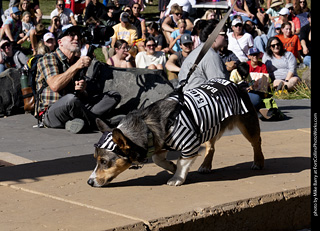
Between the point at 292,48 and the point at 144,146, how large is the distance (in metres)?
11.4

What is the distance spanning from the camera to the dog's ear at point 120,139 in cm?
512

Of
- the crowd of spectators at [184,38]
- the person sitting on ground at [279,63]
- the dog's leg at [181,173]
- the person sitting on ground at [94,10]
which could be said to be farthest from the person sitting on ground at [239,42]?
the dog's leg at [181,173]

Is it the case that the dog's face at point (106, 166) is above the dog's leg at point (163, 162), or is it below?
above

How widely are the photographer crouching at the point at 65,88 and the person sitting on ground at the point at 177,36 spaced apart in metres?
6.17

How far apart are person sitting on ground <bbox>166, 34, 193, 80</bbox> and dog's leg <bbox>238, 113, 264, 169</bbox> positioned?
210 inches

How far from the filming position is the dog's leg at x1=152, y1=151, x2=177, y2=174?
5852 mm

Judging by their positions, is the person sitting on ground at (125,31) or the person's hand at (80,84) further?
the person sitting on ground at (125,31)

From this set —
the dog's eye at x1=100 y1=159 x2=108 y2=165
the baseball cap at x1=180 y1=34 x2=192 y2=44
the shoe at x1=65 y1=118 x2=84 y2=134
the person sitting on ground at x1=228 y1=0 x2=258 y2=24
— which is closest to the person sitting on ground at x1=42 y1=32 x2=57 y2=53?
the baseball cap at x1=180 y1=34 x2=192 y2=44

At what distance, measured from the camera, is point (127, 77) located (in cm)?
993

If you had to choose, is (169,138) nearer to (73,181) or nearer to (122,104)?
(73,181)

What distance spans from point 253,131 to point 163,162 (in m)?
0.99

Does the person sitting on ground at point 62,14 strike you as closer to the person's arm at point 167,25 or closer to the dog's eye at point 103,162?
the person's arm at point 167,25

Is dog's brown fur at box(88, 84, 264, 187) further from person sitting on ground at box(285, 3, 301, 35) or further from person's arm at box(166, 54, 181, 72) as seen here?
person sitting on ground at box(285, 3, 301, 35)

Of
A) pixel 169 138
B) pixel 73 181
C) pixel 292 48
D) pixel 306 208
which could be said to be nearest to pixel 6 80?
pixel 73 181
